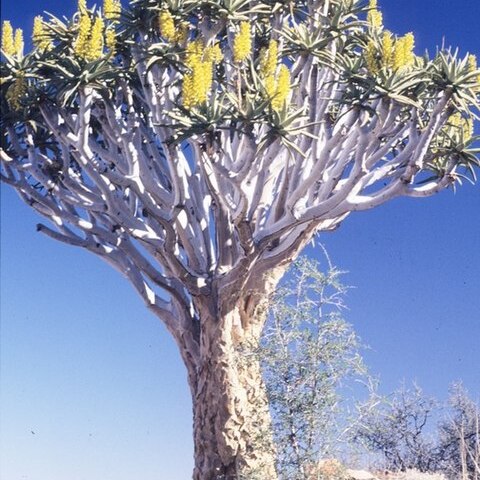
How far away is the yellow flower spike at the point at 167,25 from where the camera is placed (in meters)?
9.12

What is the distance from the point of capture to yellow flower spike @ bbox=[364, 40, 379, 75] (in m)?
8.40

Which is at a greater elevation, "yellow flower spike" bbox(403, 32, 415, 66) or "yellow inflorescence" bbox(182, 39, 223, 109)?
"yellow flower spike" bbox(403, 32, 415, 66)

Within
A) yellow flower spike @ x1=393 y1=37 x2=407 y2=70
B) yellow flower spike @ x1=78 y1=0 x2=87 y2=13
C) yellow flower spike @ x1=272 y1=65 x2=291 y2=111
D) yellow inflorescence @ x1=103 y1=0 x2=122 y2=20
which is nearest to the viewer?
yellow flower spike @ x1=272 y1=65 x2=291 y2=111

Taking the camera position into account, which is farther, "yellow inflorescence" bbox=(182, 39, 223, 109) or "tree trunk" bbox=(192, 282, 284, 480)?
"tree trunk" bbox=(192, 282, 284, 480)

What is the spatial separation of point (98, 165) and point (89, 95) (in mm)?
800

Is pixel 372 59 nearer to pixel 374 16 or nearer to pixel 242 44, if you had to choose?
pixel 242 44

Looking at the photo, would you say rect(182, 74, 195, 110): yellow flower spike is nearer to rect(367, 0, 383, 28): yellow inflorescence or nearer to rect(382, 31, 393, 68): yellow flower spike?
rect(382, 31, 393, 68): yellow flower spike

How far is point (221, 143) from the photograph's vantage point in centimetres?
893

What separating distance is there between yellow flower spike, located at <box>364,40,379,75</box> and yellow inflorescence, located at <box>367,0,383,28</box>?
6.39ft

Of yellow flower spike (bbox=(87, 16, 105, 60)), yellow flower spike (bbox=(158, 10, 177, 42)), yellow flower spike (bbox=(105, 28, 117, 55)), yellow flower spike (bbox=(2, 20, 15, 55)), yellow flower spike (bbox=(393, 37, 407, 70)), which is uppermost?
yellow flower spike (bbox=(2, 20, 15, 55))

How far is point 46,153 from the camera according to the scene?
10.8m

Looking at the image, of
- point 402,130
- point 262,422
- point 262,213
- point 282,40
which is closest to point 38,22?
point 282,40

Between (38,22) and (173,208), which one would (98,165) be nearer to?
(173,208)

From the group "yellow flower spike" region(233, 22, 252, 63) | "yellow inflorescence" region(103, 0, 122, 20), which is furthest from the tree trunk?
"yellow inflorescence" region(103, 0, 122, 20)
